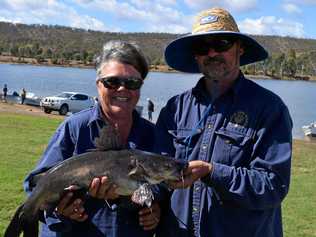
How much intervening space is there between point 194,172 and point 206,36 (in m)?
1.03

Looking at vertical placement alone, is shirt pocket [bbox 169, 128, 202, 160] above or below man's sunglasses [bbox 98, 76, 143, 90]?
below

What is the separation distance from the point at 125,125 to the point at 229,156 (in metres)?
0.94

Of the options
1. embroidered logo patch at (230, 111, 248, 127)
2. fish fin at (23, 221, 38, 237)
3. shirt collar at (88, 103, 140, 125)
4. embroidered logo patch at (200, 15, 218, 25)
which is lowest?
fish fin at (23, 221, 38, 237)

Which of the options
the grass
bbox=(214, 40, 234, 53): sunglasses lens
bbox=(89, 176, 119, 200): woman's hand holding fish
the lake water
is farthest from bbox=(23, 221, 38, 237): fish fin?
the lake water

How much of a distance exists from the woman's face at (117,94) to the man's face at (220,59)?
588 millimetres

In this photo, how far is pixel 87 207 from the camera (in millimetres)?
4453

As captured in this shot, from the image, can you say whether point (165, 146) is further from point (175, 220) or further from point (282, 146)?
point (282, 146)

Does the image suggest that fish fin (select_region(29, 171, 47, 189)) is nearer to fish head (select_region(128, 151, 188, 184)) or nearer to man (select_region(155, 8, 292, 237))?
fish head (select_region(128, 151, 188, 184))

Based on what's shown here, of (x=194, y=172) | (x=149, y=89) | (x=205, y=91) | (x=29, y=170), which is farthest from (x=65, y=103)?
(x=149, y=89)

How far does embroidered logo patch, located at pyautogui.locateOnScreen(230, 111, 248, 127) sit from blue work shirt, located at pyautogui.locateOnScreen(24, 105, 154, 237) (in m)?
0.85

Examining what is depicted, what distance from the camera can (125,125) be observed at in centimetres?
462

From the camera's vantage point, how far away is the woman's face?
177 inches

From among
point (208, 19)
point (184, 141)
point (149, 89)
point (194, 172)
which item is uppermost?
point (208, 19)

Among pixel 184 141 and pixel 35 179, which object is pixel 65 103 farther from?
pixel 184 141
